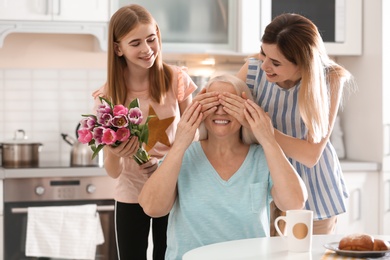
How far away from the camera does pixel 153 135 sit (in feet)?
8.96

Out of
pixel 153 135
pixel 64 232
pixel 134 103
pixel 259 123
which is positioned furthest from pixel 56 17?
pixel 259 123

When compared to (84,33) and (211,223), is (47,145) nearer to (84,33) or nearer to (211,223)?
(84,33)

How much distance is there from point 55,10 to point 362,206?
1.98 metres

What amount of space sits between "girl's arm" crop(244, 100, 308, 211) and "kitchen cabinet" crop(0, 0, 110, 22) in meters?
2.12

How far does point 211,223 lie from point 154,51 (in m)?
0.70

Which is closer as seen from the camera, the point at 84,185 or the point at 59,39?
the point at 84,185

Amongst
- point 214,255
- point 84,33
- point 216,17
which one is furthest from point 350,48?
point 214,255

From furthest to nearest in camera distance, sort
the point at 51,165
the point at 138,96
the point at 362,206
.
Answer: the point at 362,206, the point at 51,165, the point at 138,96

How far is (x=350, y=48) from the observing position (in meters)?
4.50

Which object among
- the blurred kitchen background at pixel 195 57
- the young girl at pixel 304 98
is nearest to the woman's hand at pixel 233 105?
the young girl at pixel 304 98

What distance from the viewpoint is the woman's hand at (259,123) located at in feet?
7.31

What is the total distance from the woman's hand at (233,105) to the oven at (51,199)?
181 cm

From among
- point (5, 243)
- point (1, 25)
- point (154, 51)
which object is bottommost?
point (5, 243)

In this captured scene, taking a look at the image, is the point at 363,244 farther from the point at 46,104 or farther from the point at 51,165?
the point at 46,104
